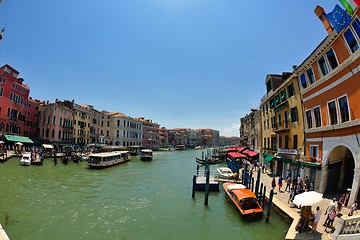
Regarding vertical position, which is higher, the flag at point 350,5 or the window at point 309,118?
the flag at point 350,5

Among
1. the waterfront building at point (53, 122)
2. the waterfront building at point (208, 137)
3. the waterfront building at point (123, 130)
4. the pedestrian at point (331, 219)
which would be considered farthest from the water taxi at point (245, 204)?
the waterfront building at point (208, 137)

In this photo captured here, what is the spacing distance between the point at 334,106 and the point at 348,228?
9910mm

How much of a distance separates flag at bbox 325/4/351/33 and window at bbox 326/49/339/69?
8.25 feet

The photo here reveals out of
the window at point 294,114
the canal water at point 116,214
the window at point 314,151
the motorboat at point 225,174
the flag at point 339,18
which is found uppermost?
the flag at point 339,18

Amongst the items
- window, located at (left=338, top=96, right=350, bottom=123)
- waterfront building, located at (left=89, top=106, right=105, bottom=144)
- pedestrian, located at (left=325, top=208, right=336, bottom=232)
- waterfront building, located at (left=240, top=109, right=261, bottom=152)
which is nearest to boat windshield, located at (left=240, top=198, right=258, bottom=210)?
pedestrian, located at (left=325, top=208, right=336, bottom=232)

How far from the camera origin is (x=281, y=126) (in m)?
26.7

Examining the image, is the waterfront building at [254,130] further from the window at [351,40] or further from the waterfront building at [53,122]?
the waterfront building at [53,122]

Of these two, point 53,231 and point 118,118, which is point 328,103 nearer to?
point 53,231

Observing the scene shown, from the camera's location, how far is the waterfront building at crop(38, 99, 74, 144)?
172 ft

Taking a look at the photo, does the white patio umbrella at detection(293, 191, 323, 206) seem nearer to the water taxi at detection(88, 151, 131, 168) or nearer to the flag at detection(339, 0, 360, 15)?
the flag at detection(339, 0, 360, 15)

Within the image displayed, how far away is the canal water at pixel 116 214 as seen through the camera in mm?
13055

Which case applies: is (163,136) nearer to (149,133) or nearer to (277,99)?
(149,133)

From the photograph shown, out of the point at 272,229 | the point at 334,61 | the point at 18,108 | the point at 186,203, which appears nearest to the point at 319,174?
the point at 272,229

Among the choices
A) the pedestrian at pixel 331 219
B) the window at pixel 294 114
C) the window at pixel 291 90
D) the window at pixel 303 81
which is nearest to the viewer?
the pedestrian at pixel 331 219
